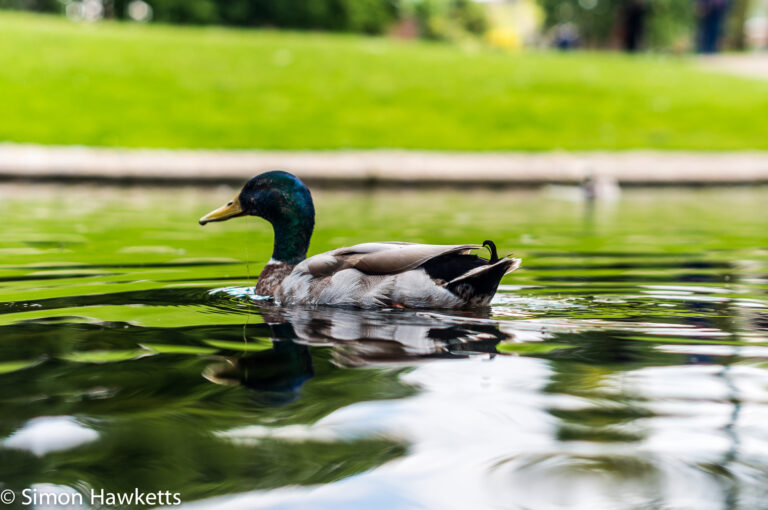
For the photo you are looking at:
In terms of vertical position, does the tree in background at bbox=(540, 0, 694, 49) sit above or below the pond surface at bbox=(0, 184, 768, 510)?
above

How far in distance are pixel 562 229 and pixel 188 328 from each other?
5580mm

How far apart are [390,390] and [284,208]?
7.63 ft

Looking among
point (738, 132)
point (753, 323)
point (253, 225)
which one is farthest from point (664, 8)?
point (753, 323)

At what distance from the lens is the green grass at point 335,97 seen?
58.0 ft

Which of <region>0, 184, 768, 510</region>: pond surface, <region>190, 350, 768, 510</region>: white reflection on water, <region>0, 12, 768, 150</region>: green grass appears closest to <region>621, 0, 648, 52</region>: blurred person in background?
<region>0, 12, 768, 150</region>: green grass

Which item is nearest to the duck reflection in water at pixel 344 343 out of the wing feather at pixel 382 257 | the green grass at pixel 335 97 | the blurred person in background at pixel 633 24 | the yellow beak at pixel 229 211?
the wing feather at pixel 382 257

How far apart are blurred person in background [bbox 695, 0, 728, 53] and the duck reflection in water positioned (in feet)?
166

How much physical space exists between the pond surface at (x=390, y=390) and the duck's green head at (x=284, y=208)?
36 cm

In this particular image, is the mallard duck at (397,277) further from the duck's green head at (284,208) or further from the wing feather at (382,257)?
the duck's green head at (284,208)

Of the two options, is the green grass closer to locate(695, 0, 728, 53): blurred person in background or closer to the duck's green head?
the duck's green head

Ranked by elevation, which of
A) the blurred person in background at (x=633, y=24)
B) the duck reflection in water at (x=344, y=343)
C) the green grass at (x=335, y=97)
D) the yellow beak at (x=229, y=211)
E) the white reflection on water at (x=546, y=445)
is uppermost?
the blurred person in background at (x=633, y=24)

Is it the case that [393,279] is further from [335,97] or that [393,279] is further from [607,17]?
[607,17]

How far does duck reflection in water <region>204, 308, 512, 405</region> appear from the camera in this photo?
11.3 ft

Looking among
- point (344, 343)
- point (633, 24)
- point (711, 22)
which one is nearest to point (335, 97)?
point (344, 343)
